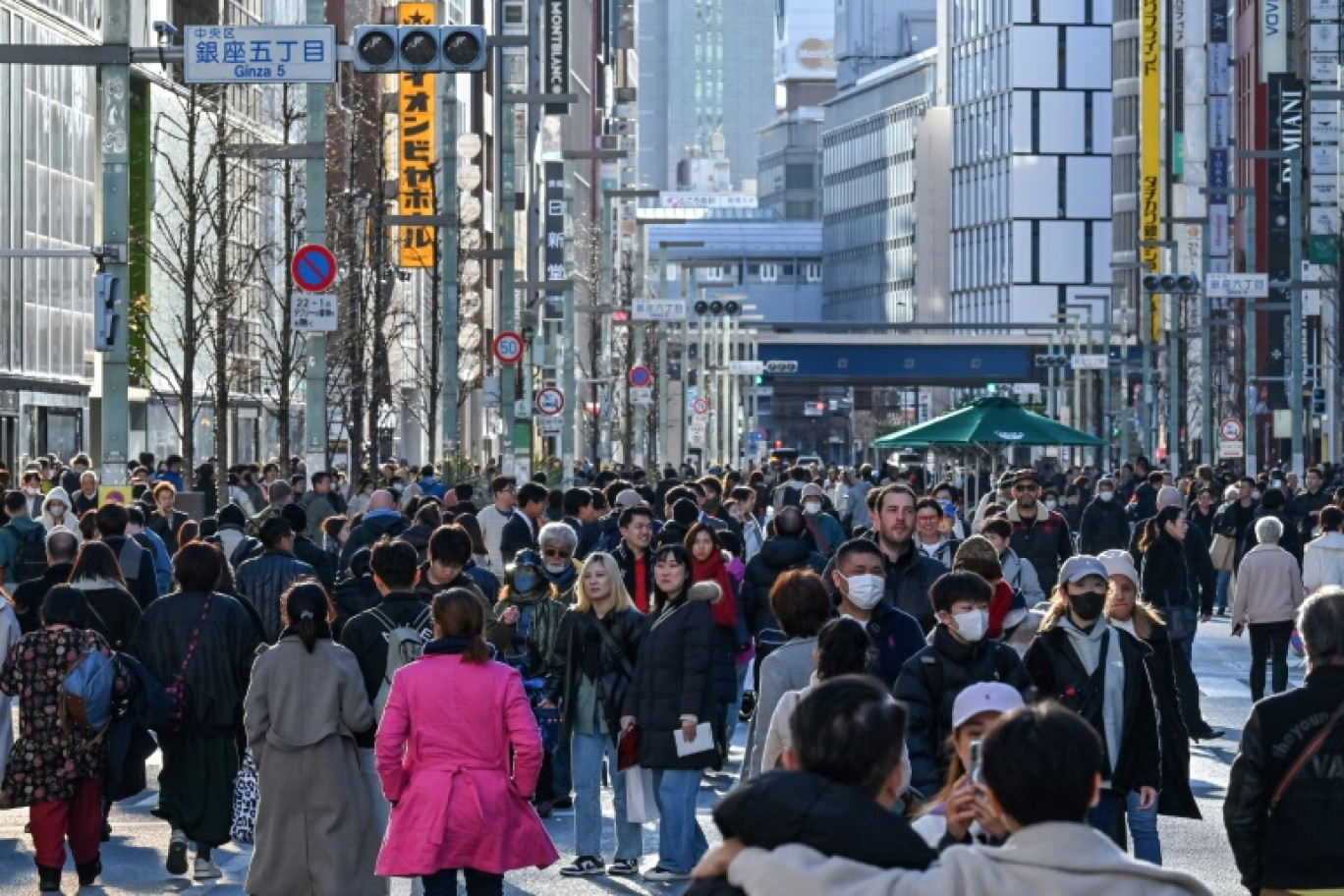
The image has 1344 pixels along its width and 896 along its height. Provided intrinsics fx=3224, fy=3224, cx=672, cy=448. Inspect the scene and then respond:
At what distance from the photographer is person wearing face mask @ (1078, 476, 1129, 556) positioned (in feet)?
110

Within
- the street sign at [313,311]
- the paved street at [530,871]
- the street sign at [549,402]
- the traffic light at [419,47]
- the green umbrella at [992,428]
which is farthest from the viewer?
the street sign at [549,402]

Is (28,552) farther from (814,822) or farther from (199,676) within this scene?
(814,822)

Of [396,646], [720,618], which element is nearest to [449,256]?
[720,618]

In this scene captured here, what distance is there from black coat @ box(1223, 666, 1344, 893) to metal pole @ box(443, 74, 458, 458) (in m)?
27.9

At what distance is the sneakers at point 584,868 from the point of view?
1428 centimetres

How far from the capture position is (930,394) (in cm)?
19100

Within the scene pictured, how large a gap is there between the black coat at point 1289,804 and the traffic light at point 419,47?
16568 mm

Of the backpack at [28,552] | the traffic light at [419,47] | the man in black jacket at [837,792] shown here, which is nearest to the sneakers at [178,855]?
the backpack at [28,552]

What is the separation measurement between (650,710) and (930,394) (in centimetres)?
17826

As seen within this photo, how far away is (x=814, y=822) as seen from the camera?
552 cm

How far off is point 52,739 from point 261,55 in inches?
463

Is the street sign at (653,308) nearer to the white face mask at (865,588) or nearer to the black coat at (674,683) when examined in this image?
the black coat at (674,683)

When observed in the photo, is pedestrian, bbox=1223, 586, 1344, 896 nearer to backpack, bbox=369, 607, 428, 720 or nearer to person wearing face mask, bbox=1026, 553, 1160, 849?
person wearing face mask, bbox=1026, 553, 1160, 849

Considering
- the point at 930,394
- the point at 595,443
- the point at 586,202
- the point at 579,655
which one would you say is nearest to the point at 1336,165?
the point at 595,443
